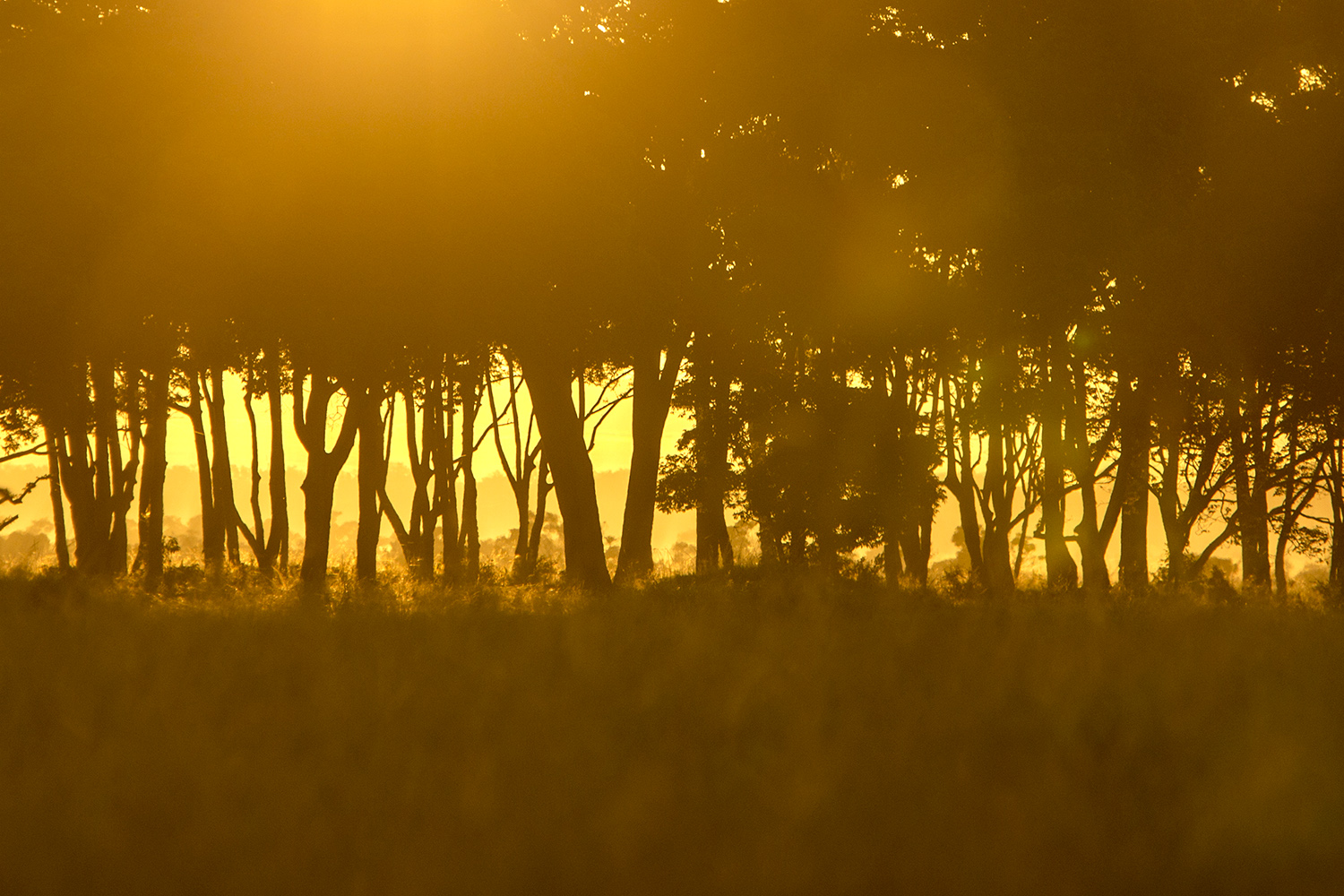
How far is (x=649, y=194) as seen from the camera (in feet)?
61.4

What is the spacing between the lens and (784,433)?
23.1m

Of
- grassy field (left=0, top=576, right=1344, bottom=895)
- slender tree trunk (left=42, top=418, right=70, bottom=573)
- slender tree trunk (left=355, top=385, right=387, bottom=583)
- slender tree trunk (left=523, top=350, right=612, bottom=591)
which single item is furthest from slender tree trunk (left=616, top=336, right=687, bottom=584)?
grassy field (left=0, top=576, right=1344, bottom=895)

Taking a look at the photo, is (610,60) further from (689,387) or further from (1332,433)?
(1332,433)

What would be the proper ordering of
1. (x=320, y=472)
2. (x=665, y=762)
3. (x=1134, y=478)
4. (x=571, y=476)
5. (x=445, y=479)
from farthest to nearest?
(x=445, y=479)
(x=1134, y=478)
(x=571, y=476)
(x=320, y=472)
(x=665, y=762)

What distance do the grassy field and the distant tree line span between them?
7.06m

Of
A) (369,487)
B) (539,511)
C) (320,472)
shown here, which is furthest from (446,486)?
(320,472)

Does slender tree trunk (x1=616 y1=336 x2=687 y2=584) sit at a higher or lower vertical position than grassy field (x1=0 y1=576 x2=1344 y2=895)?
higher

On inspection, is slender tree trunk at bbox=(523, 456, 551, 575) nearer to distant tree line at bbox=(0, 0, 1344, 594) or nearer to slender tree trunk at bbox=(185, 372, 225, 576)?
slender tree trunk at bbox=(185, 372, 225, 576)

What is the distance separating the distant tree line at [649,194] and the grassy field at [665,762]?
7.06 meters

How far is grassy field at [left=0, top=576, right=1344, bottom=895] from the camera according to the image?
4715 mm

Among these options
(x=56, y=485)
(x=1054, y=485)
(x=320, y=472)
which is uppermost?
(x=56, y=485)

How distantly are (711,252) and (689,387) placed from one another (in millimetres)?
5625

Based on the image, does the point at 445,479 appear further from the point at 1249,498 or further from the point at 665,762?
the point at 665,762

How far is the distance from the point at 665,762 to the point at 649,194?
13.8 meters
